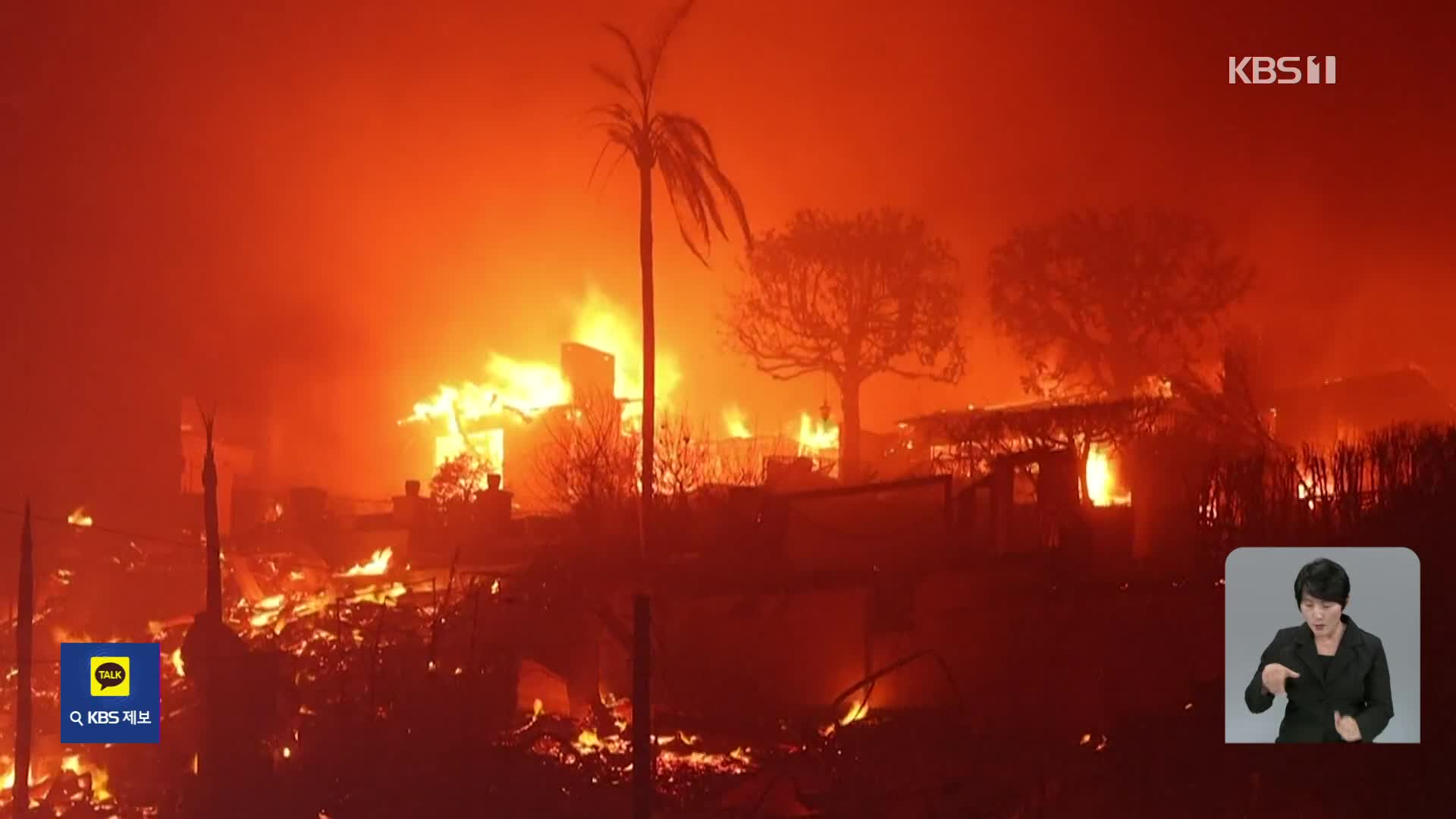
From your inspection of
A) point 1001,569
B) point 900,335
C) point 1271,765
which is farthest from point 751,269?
point 1271,765

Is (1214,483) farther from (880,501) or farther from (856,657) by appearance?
(880,501)

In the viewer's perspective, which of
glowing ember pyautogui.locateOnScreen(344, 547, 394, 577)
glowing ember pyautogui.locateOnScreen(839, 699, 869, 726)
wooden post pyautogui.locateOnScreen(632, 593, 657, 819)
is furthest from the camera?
glowing ember pyautogui.locateOnScreen(344, 547, 394, 577)

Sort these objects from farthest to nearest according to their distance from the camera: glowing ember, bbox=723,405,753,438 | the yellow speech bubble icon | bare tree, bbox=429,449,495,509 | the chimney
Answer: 1. glowing ember, bbox=723,405,753,438
2. bare tree, bbox=429,449,495,509
3. the chimney
4. the yellow speech bubble icon

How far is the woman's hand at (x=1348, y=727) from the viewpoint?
38.1 ft

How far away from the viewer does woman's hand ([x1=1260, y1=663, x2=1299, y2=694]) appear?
1150cm

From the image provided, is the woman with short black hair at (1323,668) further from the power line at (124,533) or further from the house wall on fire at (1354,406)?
the house wall on fire at (1354,406)

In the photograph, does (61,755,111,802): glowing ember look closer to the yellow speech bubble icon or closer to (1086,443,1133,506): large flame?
the yellow speech bubble icon

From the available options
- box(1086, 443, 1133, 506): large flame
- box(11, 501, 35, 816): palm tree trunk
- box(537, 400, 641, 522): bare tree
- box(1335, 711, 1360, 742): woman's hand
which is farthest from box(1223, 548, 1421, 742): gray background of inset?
box(11, 501, 35, 816): palm tree trunk

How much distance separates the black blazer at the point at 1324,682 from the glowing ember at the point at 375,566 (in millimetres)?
21031

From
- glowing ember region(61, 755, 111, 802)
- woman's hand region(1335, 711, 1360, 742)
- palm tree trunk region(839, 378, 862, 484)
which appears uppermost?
palm tree trunk region(839, 378, 862, 484)

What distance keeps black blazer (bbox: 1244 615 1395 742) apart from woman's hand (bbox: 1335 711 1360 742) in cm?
4

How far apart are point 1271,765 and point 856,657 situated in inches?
295

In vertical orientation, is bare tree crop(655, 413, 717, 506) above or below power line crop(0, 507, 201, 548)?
above

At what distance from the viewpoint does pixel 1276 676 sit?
11.5m
